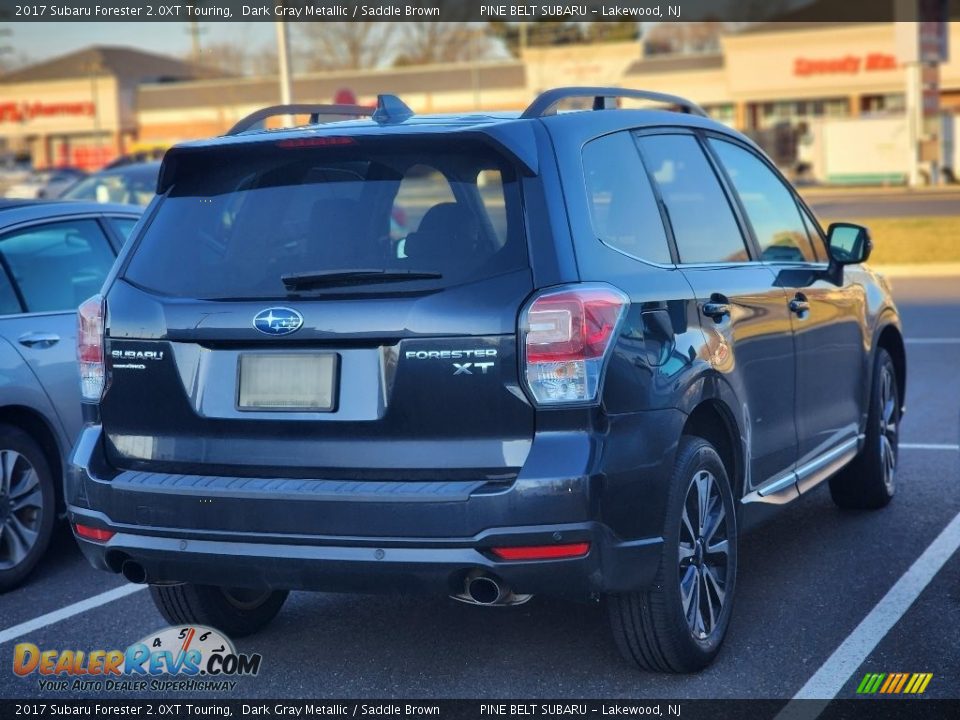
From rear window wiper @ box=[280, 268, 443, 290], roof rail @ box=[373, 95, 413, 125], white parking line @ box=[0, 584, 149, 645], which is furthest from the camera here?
white parking line @ box=[0, 584, 149, 645]

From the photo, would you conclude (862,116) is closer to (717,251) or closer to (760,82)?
(760,82)

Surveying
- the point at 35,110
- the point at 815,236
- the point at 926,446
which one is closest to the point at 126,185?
the point at 926,446

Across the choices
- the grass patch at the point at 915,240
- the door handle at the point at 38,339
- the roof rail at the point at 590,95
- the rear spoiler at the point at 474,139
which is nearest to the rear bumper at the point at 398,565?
the rear spoiler at the point at 474,139

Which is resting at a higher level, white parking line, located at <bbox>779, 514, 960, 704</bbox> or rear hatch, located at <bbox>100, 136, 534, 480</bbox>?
rear hatch, located at <bbox>100, 136, 534, 480</bbox>

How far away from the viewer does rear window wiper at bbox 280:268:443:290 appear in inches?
164

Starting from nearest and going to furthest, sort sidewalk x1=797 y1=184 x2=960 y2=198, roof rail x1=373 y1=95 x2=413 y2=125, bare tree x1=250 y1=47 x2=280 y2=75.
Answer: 1. roof rail x1=373 y1=95 x2=413 y2=125
2. sidewalk x1=797 y1=184 x2=960 y2=198
3. bare tree x1=250 y1=47 x2=280 y2=75

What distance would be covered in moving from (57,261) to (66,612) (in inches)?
76.7

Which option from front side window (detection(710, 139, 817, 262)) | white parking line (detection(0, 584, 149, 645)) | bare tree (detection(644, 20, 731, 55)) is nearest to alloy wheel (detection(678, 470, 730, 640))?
front side window (detection(710, 139, 817, 262))

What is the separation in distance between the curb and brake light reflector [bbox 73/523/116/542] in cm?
1742

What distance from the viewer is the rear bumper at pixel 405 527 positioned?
13.1 feet

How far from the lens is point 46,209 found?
6945 millimetres

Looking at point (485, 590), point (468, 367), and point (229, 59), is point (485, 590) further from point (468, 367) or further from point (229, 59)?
point (229, 59)

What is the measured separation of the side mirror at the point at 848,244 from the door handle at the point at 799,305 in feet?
1.97

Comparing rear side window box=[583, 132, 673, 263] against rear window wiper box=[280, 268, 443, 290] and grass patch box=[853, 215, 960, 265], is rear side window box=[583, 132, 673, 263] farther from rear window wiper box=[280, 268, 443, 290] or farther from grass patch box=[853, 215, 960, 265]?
grass patch box=[853, 215, 960, 265]
